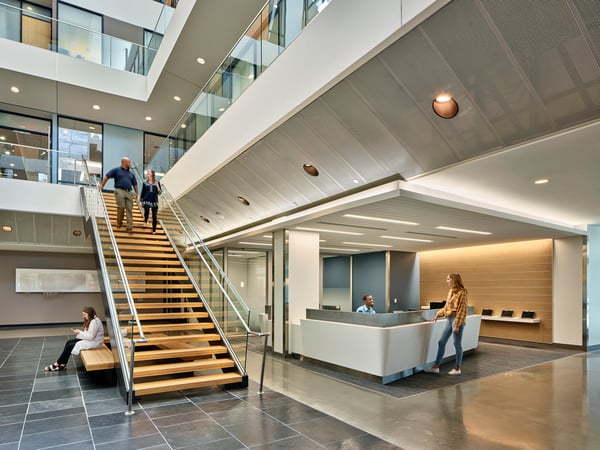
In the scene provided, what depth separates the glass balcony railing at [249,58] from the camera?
611 cm

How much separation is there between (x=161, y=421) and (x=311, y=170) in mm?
4459

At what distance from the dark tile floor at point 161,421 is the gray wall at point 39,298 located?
9387mm

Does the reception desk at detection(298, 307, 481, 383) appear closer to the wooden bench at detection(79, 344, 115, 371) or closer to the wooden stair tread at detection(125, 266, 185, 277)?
the wooden stair tread at detection(125, 266, 185, 277)

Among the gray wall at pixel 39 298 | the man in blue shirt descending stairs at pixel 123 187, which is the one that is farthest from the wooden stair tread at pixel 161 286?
the gray wall at pixel 39 298

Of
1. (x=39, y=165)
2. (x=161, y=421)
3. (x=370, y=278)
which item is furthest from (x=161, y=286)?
(x=370, y=278)

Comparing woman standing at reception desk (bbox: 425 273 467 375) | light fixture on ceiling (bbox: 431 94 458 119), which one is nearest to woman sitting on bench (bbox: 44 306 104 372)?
woman standing at reception desk (bbox: 425 273 467 375)

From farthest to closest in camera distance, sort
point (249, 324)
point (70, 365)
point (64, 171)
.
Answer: point (64, 171)
point (70, 365)
point (249, 324)

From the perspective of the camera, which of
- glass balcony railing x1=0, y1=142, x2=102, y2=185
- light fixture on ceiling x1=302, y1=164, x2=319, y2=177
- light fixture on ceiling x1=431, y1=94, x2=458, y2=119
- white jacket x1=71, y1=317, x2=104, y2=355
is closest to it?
light fixture on ceiling x1=431, y1=94, x2=458, y2=119

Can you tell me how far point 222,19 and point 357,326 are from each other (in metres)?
8.96

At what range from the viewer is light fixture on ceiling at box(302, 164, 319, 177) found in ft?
22.6

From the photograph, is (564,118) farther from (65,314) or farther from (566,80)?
(65,314)

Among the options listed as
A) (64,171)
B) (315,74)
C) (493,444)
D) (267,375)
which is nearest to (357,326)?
(267,375)

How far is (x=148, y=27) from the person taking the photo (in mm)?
15898

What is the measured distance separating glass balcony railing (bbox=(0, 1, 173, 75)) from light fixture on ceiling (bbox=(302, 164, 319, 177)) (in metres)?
10.2
